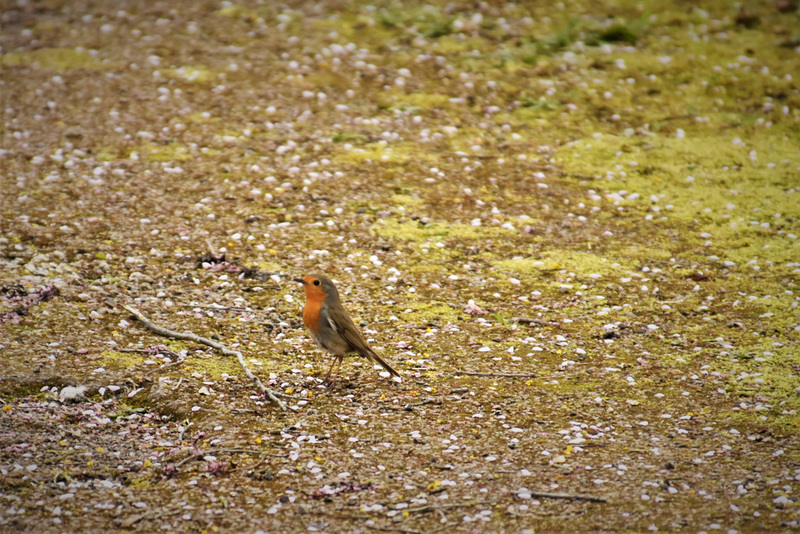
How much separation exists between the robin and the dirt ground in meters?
0.42

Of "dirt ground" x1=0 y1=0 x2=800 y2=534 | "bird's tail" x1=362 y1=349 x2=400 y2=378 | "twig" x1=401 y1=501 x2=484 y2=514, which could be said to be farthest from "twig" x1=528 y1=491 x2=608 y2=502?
"bird's tail" x1=362 y1=349 x2=400 y2=378

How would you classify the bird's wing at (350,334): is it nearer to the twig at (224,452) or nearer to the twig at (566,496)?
the twig at (224,452)

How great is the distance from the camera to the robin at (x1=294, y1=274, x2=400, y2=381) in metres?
7.07

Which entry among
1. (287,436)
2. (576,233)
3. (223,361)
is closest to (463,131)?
(576,233)

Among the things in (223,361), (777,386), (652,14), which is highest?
(652,14)

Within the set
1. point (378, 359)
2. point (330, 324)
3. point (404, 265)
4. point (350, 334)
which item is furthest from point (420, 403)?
point (404, 265)

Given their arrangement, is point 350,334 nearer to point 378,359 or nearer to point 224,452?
point 378,359

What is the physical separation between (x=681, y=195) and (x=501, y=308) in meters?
4.38

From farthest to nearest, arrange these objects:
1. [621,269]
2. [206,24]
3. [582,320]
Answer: [206,24], [621,269], [582,320]

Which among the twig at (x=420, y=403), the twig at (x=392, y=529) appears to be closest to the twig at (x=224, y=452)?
the twig at (x=392, y=529)

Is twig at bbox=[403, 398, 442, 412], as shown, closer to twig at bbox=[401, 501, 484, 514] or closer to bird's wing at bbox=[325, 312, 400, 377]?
bird's wing at bbox=[325, 312, 400, 377]

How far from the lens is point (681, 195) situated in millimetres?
11344

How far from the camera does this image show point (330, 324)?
7.08 metres

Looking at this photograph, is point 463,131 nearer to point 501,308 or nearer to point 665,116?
point 665,116
